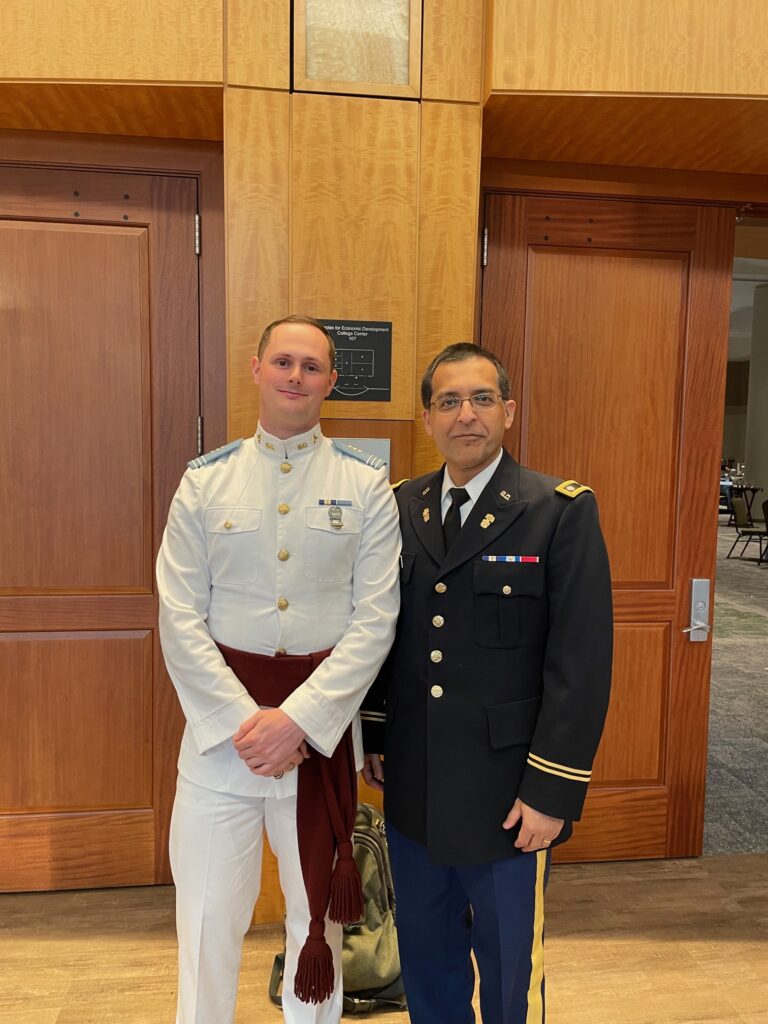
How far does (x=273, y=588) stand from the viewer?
1.60 metres

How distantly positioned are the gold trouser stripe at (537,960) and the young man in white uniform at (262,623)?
1.60 ft

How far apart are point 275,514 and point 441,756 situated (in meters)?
0.61

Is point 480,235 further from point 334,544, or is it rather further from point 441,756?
point 441,756

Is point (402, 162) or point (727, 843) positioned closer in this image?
point (402, 162)

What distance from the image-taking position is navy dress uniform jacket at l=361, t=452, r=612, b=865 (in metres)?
1.46

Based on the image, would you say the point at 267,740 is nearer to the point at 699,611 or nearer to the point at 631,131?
the point at 699,611

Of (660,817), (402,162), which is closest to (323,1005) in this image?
(660,817)

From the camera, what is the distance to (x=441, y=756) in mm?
1521

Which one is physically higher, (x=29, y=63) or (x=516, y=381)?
(x=29, y=63)

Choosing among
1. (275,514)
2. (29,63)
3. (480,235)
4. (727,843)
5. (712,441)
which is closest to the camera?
(275,514)

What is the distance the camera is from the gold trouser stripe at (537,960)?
1.49m

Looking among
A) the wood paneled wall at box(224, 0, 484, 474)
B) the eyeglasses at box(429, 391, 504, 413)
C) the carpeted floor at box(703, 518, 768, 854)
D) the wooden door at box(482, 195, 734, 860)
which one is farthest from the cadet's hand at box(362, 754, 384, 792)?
the carpeted floor at box(703, 518, 768, 854)

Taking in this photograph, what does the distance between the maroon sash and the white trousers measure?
0.04 metres

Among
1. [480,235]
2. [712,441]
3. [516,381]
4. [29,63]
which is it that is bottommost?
[712,441]
